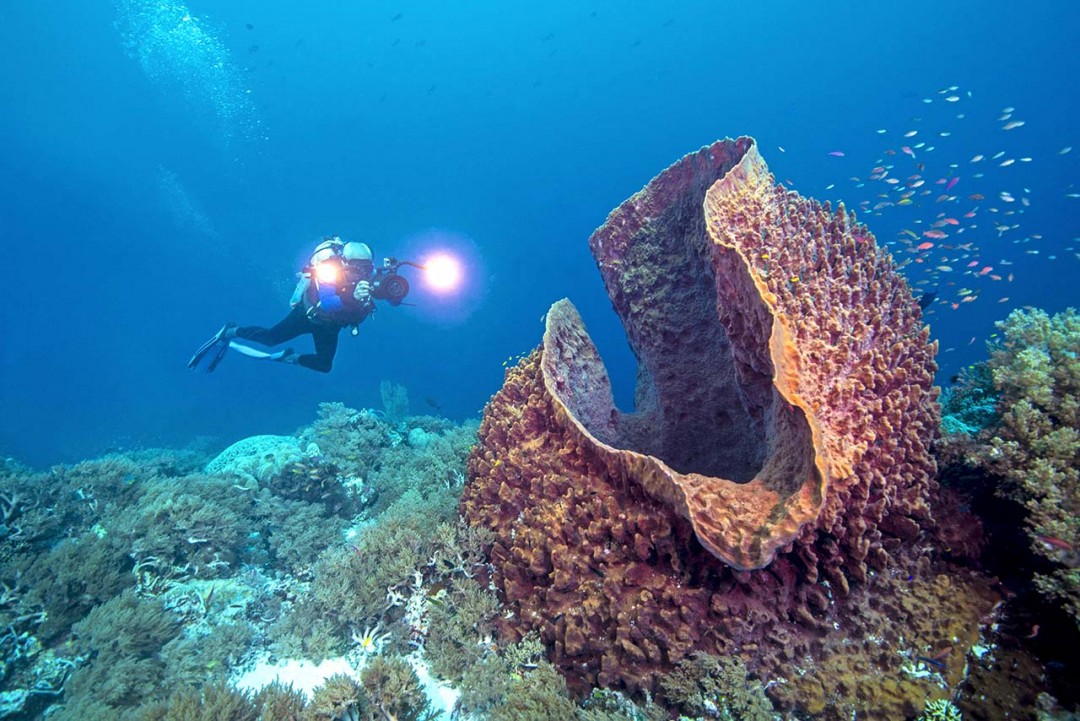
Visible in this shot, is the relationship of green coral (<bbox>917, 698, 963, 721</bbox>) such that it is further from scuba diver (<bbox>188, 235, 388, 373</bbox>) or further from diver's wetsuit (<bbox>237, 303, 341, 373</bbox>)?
diver's wetsuit (<bbox>237, 303, 341, 373</bbox>)

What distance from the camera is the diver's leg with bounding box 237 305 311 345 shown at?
12562 millimetres

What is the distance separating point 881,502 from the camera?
2432 mm

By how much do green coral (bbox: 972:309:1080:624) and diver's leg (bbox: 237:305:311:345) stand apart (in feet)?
43.1

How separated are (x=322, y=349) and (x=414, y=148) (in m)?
83.0

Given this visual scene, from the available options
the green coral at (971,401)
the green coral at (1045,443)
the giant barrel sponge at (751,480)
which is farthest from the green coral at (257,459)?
the green coral at (971,401)

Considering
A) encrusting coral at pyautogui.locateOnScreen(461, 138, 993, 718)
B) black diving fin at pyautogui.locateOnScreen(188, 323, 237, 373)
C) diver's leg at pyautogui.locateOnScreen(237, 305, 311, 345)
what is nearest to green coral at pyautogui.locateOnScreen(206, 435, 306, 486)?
diver's leg at pyautogui.locateOnScreen(237, 305, 311, 345)

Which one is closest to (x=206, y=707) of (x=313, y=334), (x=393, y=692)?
(x=393, y=692)

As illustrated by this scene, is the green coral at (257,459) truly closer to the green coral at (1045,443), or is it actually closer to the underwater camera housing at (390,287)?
the underwater camera housing at (390,287)

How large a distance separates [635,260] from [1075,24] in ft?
292

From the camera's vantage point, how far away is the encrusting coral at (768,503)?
2311mm

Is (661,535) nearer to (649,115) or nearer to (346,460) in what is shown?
(346,460)

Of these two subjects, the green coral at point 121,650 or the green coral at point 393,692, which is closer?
the green coral at point 393,692

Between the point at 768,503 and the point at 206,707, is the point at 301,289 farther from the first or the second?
the point at 768,503

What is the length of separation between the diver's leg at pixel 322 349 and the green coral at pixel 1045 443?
12.7 meters
